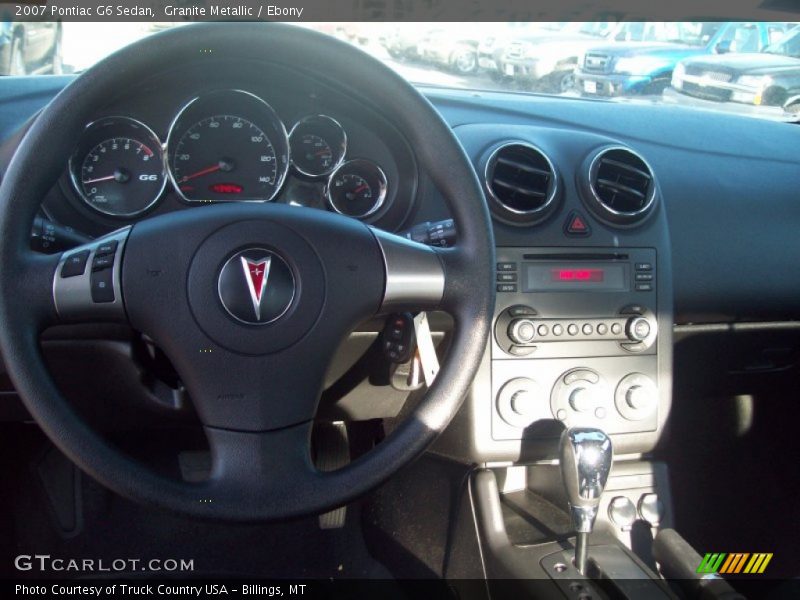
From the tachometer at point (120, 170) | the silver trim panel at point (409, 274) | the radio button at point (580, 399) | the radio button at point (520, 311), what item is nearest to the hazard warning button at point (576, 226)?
the radio button at point (520, 311)

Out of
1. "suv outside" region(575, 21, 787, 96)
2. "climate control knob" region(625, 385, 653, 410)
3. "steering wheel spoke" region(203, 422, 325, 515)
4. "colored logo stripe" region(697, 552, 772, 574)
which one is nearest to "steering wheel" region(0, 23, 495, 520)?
"steering wheel spoke" region(203, 422, 325, 515)

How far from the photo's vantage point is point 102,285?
122cm

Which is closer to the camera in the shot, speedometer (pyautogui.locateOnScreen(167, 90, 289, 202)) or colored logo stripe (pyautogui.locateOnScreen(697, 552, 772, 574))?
speedometer (pyautogui.locateOnScreen(167, 90, 289, 202))

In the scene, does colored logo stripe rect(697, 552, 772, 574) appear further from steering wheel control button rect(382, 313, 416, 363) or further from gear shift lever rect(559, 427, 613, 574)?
steering wheel control button rect(382, 313, 416, 363)

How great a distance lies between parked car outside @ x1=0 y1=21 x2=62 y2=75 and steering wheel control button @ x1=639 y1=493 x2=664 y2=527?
5.51ft

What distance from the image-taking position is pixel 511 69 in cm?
199

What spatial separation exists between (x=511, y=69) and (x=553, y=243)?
1.62ft

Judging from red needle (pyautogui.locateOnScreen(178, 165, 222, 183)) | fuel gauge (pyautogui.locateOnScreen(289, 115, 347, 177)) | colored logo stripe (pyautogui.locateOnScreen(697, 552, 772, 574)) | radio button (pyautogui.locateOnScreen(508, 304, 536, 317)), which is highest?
fuel gauge (pyautogui.locateOnScreen(289, 115, 347, 177))

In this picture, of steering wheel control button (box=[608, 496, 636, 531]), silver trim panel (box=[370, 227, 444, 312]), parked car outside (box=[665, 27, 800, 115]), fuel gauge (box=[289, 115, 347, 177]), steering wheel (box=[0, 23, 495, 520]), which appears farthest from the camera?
parked car outside (box=[665, 27, 800, 115])

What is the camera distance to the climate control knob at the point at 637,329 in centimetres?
179

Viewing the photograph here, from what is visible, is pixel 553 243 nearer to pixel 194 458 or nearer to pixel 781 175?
pixel 781 175

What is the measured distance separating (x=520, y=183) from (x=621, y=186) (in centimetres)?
25

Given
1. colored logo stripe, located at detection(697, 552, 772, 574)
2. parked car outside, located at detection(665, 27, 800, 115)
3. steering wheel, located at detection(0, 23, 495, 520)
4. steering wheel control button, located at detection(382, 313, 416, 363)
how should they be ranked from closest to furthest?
steering wheel, located at detection(0, 23, 495, 520)
steering wheel control button, located at detection(382, 313, 416, 363)
colored logo stripe, located at detection(697, 552, 772, 574)
parked car outside, located at detection(665, 27, 800, 115)

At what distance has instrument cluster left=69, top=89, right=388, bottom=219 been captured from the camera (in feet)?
5.01
